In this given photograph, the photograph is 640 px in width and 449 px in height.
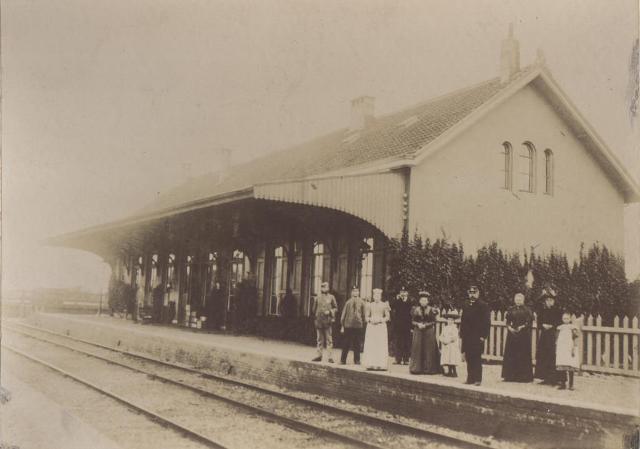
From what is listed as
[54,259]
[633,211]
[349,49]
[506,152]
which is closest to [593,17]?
[349,49]

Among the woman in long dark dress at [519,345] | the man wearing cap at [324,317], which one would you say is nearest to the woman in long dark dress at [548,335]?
the woman in long dark dress at [519,345]

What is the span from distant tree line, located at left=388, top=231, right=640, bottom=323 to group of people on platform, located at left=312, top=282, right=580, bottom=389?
4.18 ft

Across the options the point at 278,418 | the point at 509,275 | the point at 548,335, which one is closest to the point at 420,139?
the point at 509,275

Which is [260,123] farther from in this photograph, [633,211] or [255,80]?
[633,211]

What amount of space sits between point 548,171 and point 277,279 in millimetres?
8310

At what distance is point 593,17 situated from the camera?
7.18 metres

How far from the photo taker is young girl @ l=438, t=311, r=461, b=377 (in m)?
10.2

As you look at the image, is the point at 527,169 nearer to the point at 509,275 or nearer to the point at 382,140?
the point at 509,275

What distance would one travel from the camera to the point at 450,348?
10.2 m

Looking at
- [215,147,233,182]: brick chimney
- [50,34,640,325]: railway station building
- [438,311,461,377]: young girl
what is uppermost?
[215,147,233,182]: brick chimney

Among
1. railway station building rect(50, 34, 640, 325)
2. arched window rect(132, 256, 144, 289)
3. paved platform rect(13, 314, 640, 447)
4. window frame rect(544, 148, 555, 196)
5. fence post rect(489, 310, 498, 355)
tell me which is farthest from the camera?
arched window rect(132, 256, 144, 289)

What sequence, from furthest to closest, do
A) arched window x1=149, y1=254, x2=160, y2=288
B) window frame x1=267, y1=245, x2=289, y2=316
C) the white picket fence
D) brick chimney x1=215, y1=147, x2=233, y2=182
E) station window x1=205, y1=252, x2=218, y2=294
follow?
brick chimney x1=215, y1=147, x2=233, y2=182, arched window x1=149, y1=254, x2=160, y2=288, station window x1=205, y1=252, x2=218, y2=294, window frame x1=267, y1=245, x2=289, y2=316, the white picket fence

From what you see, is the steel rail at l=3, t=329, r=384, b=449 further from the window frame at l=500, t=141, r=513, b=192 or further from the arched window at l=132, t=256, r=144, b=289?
the arched window at l=132, t=256, r=144, b=289

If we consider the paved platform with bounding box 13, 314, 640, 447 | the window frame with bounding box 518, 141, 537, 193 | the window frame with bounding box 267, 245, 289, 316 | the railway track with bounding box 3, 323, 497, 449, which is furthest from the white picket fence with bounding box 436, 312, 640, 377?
the window frame with bounding box 267, 245, 289, 316
